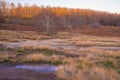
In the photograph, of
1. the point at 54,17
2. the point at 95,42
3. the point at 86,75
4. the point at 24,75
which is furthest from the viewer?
the point at 54,17

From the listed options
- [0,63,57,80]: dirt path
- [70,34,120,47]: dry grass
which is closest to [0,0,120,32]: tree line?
[70,34,120,47]: dry grass

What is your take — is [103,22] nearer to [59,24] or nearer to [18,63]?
[59,24]

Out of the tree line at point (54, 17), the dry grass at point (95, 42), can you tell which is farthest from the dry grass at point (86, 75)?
the tree line at point (54, 17)

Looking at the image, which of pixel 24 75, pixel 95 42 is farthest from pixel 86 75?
pixel 95 42

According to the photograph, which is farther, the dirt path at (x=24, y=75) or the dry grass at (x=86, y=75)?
the dirt path at (x=24, y=75)

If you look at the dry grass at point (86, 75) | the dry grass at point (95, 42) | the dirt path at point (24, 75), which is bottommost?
the dry grass at point (95, 42)

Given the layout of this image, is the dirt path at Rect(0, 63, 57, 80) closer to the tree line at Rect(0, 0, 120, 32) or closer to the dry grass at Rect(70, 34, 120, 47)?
the dry grass at Rect(70, 34, 120, 47)

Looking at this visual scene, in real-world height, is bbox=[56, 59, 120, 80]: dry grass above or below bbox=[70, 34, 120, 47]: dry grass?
above

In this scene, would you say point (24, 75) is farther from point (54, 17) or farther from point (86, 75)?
point (54, 17)

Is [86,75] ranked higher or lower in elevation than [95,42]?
higher

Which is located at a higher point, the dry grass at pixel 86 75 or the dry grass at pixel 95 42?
the dry grass at pixel 86 75

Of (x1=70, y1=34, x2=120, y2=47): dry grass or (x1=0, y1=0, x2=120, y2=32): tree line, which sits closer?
(x1=70, y1=34, x2=120, y2=47): dry grass

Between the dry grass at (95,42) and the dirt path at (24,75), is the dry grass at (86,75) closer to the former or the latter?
the dirt path at (24,75)

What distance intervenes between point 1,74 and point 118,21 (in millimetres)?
106982
